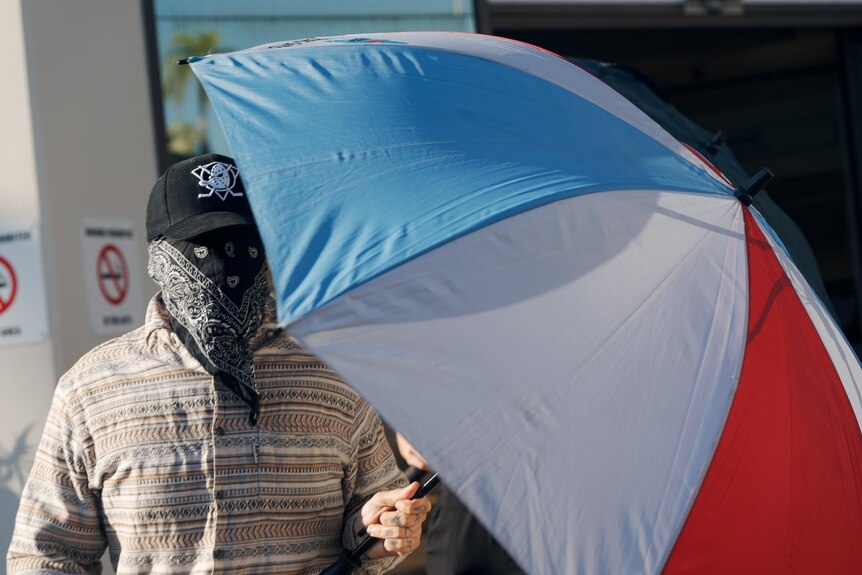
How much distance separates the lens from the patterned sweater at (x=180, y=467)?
6.69ft

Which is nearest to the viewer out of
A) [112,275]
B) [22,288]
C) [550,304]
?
[550,304]

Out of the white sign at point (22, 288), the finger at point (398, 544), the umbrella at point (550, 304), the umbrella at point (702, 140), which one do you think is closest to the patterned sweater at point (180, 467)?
the finger at point (398, 544)

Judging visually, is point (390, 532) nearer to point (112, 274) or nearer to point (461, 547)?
point (461, 547)

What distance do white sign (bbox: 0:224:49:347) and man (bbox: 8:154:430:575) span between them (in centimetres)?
132

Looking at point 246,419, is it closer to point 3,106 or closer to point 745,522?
point 745,522

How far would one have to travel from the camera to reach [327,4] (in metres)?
4.39

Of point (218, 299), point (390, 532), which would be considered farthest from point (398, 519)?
point (218, 299)

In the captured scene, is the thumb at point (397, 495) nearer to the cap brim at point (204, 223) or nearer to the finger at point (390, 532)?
the finger at point (390, 532)

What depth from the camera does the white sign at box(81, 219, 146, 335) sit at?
3527mm

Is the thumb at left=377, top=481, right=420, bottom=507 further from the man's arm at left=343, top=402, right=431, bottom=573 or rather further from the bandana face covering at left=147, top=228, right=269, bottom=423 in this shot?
the bandana face covering at left=147, top=228, right=269, bottom=423

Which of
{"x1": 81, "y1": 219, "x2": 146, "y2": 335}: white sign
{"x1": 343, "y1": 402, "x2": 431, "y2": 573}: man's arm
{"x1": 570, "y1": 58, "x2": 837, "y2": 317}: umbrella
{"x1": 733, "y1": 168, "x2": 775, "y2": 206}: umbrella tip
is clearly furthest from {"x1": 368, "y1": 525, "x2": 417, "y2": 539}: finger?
{"x1": 81, "y1": 219, "x2": 146, "y2": 335}: white sign

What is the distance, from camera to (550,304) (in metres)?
1.76

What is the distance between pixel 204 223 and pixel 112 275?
1.67 metres

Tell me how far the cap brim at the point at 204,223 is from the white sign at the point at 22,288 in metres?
1.46
